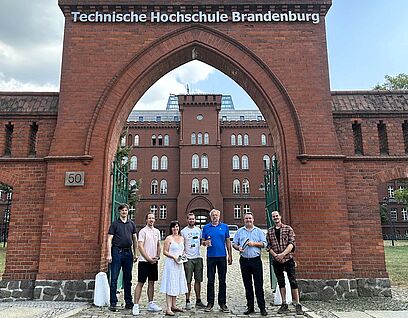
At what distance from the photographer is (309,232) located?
7.91 m

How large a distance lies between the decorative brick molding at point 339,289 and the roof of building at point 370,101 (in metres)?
3.83

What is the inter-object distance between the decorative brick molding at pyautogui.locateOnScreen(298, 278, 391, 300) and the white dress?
2733mm

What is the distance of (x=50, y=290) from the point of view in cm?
751

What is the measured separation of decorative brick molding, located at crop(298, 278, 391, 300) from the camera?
758cm

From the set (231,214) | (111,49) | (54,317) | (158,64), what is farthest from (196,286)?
(231,214)

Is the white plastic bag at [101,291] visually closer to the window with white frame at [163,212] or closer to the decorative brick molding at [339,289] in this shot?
the decorative brick molding at [339,289]

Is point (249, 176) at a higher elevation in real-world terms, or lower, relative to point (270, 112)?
higher

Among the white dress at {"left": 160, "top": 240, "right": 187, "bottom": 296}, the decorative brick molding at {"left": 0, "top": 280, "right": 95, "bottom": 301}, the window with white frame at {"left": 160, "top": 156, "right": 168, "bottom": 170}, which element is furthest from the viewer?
the window with white frame at {"left": 160, "top": 156, "right": 168, "bottom": 170}

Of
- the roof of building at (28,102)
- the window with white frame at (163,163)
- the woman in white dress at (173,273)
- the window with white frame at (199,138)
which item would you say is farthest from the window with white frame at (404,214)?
the roof of building at (28,102)

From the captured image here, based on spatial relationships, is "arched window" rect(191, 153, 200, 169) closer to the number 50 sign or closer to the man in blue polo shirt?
the number 50 sign

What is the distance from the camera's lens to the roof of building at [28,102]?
8500 mm

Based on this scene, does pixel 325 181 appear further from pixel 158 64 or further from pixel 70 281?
pixel 70 281

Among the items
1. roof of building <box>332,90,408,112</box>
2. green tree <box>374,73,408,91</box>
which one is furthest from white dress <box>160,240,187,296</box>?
green tree <box>374,73,408,91</box>

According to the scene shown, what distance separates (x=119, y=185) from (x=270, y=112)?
13.5 feet
